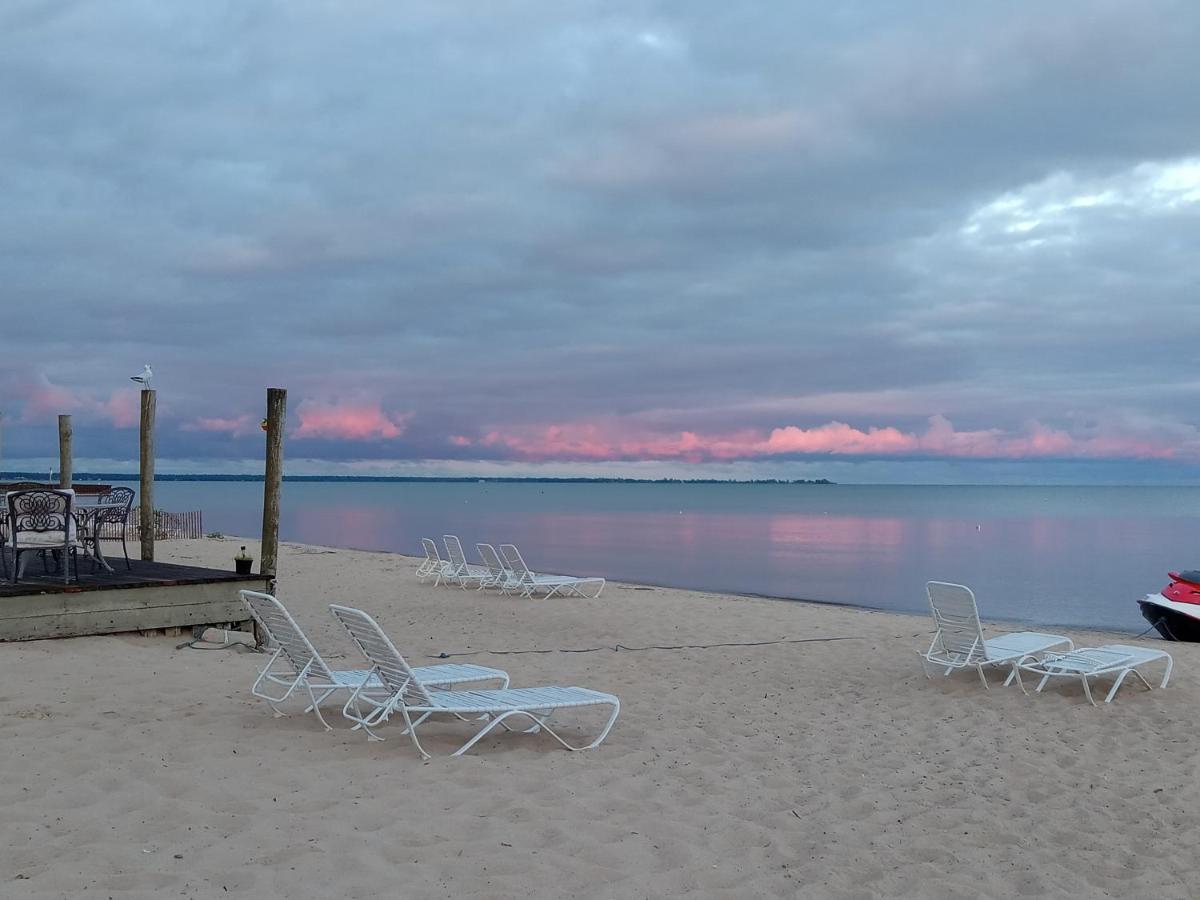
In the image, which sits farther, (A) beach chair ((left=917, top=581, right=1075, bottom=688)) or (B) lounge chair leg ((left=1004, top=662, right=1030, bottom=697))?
(A) beach chair ((left=917, top=581, right=1075, bottom=688))

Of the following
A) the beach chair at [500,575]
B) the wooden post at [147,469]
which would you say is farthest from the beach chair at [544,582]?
the wooden post at [147,469]

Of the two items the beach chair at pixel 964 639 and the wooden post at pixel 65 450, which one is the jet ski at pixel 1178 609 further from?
the wooden post at pixel 65 450

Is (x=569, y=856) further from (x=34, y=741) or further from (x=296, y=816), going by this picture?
(x=34, y=741)

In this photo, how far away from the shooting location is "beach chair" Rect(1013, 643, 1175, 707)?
7.37 m

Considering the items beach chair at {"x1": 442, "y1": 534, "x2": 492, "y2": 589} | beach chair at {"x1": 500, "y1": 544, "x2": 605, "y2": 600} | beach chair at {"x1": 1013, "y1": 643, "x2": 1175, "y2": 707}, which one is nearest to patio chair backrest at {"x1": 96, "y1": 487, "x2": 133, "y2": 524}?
beach chair at {"x1": 500, "y1": 544, "x2": 605, "y2": 600}

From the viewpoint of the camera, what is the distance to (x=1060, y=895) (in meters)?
3.79

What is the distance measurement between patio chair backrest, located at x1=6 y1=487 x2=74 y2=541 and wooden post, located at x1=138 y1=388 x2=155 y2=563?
3.12 meters

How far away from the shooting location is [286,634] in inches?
236

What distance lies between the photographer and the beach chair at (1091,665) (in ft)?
24.2

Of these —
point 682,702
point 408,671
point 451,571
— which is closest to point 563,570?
point 451,571

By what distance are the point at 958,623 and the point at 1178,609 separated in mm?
7255

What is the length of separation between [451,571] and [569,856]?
13.6m

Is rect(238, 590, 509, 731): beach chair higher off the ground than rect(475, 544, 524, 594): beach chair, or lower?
higher

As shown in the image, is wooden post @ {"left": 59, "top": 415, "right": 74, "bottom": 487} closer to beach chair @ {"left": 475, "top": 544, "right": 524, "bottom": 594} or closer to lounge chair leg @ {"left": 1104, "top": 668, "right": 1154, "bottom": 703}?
beach chair @ {"left": 475, "top": 544, "right": 524, "bottom": 594}
